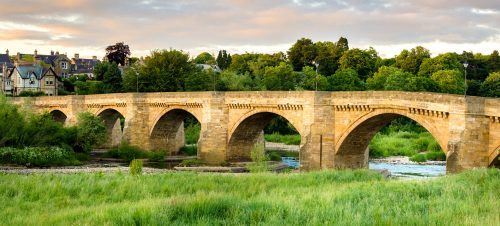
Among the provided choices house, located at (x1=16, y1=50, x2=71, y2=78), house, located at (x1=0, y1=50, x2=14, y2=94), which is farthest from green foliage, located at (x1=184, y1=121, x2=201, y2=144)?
house, located at (x1=16, y1=50, x2=71, y2=78)

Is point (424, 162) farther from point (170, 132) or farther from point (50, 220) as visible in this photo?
point (50, 220)

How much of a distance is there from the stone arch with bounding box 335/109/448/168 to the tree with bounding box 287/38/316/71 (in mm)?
Result: 68595

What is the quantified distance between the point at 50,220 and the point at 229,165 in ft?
95.9

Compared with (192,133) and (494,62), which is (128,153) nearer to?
(192,133)

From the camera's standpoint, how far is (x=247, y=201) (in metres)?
18.7

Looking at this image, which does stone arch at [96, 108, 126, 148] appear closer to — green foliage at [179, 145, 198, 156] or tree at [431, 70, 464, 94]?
green foliage at [179, 145, 198, 156]

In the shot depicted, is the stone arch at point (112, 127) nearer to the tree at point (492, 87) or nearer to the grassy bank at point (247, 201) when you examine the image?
the grassy bank at point (247, 201)

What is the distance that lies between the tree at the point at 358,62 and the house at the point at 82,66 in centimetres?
6126

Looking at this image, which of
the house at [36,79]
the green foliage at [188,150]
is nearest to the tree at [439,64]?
the green foliage at [188,150]

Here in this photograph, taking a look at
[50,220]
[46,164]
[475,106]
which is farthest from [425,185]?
[46,164]

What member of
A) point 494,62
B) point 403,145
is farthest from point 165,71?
point 494,62

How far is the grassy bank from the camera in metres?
15.4

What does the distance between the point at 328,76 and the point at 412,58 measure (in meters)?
14.0

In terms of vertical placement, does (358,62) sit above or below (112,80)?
above
